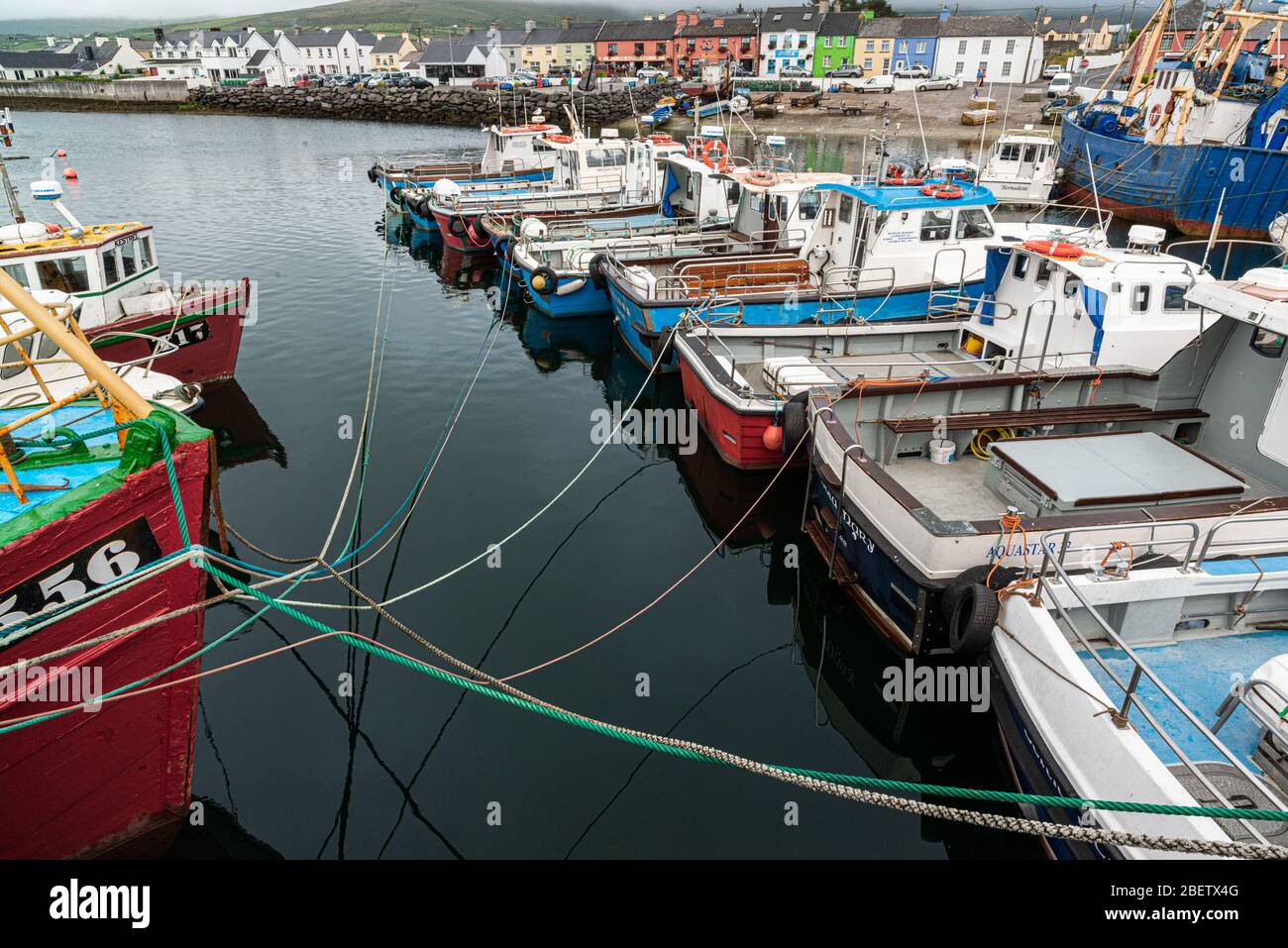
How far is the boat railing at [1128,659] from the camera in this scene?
502 cm

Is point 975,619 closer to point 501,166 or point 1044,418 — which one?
point 1044,418

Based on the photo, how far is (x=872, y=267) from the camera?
1519cm

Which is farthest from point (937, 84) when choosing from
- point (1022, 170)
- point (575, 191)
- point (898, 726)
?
point (898, 726)

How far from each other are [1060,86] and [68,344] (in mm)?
79385

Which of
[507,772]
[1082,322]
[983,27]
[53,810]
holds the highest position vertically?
[983,27]

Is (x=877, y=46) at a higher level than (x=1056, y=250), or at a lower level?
higher

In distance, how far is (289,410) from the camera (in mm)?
15703

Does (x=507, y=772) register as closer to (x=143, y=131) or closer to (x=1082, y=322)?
(x=1082, y=322)

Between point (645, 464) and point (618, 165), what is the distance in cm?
1926

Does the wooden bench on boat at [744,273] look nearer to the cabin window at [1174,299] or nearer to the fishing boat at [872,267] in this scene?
the fishing boat at [872,267]

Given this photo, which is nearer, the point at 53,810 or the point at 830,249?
the point at 53,810

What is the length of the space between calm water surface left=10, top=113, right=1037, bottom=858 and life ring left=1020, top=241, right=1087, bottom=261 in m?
5.51

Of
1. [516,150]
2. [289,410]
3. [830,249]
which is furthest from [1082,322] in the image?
[516,150]

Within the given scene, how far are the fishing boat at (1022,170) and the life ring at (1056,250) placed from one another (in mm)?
23673
